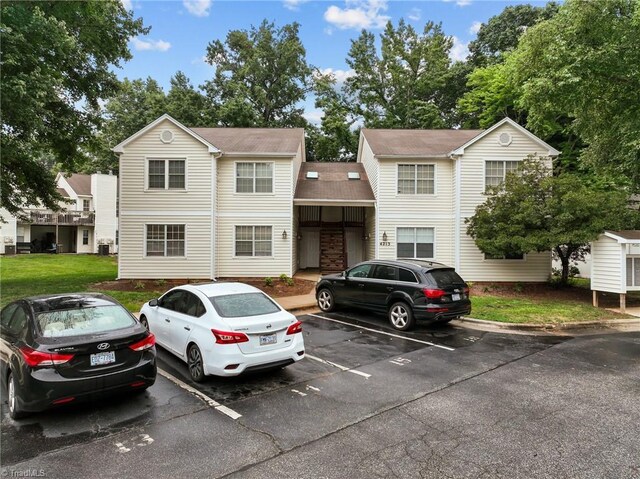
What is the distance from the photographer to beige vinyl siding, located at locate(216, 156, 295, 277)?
56.5ft

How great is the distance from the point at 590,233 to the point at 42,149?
67.7ft

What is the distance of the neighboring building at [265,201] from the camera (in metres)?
16.7

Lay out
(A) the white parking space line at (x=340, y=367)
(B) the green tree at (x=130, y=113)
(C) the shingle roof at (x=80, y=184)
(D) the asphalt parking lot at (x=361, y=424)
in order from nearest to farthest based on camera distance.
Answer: (D) the asphalt parking lot at (x=361, y=424) < (A) the white parking space line at (x=340, y=367) < (B) the green tree at (x=130, y=113) < (C) the shingle roof at (x=80, y=184)

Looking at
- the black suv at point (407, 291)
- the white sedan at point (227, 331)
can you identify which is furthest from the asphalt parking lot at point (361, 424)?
the black suv at point (407, 291)

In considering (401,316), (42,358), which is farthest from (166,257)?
(42,358)

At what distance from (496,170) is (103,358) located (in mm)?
17072

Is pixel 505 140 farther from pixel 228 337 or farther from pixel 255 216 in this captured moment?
pixel 228 337

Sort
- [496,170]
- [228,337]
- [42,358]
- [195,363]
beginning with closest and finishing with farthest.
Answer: [42,358], [228,337], [195,363], [496,170]

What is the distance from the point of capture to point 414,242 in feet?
57.2

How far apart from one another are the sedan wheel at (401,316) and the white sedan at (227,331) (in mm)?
3903

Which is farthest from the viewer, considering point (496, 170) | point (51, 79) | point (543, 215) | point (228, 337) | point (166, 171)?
point (496, 170)

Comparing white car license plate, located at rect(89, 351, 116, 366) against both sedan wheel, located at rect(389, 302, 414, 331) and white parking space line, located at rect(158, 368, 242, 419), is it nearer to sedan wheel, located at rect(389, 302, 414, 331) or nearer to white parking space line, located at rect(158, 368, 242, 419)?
white parking space line, located at rect(158, 368, 242, 419)

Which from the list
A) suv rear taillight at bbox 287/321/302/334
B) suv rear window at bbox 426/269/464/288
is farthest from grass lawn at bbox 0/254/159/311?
suv rear window at bbox 426/269/464/288

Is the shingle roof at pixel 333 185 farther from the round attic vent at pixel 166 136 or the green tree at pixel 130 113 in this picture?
the green tree at pixel 130 113
